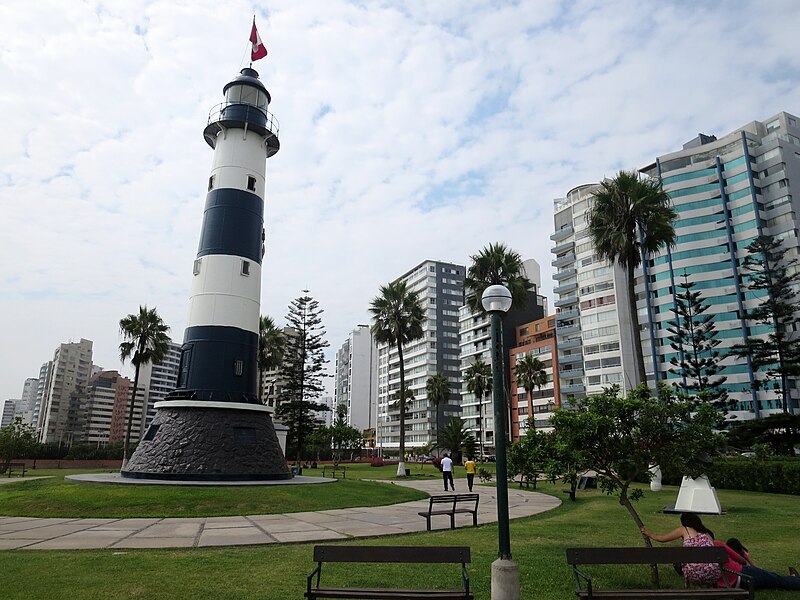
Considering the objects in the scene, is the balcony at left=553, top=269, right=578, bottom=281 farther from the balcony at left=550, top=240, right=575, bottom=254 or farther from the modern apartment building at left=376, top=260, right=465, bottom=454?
the modern apartment building at left=376, top=260, right=465, bottom=454

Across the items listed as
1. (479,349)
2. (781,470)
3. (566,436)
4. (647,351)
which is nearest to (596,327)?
(647,351)

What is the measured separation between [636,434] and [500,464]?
8.88 feet

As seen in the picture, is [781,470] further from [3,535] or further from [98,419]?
[98,419]

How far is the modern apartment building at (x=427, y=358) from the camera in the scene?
107 meters

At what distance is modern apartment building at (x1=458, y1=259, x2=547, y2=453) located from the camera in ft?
291

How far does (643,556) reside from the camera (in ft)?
18.3

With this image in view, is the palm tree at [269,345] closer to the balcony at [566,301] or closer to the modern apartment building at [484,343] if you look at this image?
the modern apartment building at [484,343]

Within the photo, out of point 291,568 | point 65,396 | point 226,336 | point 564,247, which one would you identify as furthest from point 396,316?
point 65,396

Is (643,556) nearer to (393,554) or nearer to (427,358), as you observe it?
(393,554)

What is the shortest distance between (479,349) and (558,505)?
7819cm

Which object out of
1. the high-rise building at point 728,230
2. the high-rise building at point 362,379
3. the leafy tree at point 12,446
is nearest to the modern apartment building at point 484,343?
the high-rise building at point 728,230

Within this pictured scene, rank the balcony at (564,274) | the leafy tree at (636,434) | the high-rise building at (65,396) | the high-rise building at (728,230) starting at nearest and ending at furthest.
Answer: the leafy tree at (636,434), the high-rise building at (728,230), the balcony at (564,274), the high-rise building at (65,396)

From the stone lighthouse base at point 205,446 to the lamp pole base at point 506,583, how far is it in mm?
17314

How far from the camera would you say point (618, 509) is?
16391 millimetres
